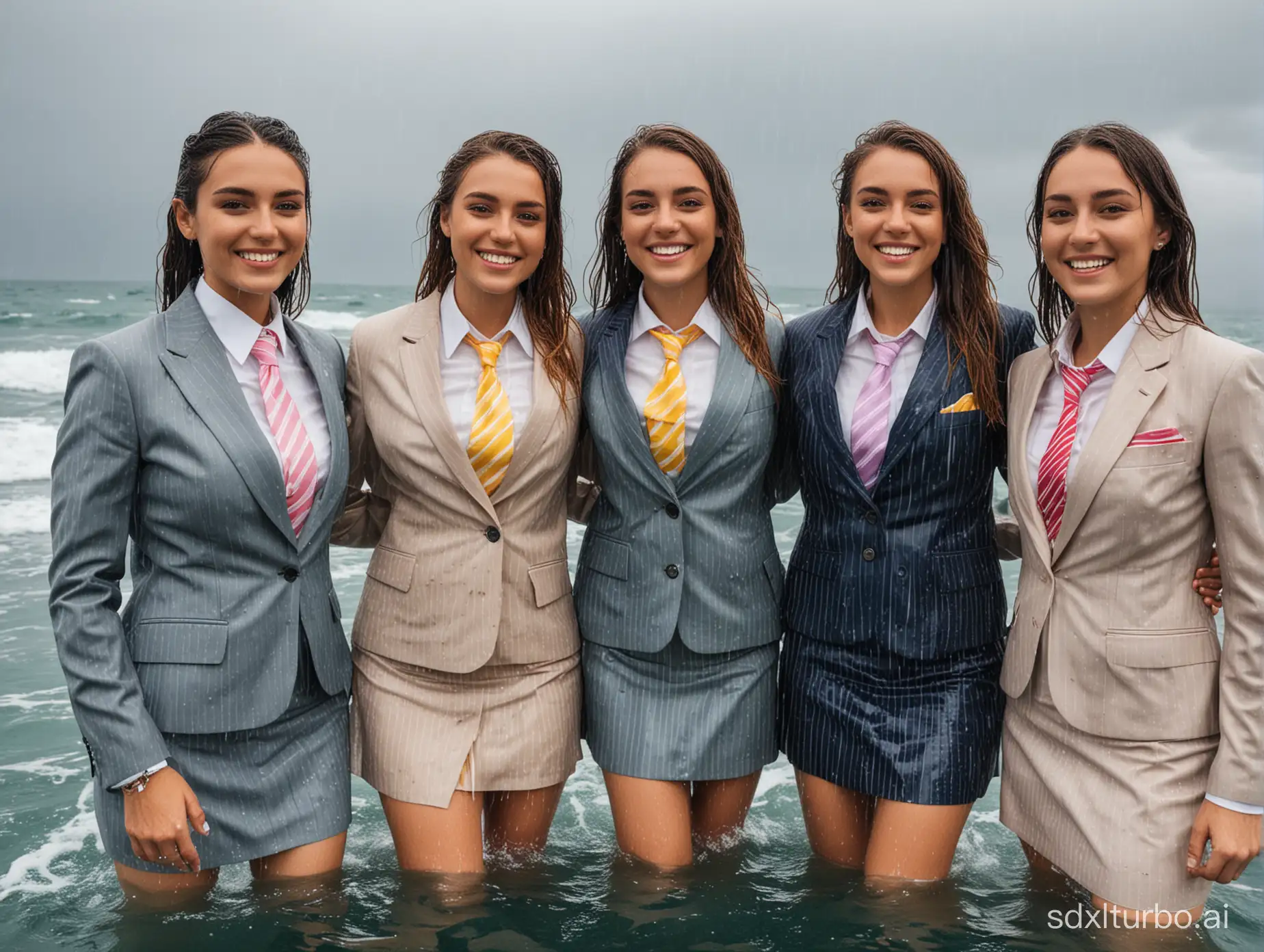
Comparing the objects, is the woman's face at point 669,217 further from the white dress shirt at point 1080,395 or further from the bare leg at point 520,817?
the bare leg at point 520,817

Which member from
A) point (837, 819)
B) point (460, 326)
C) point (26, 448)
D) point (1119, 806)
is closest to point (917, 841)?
point (837, 819)

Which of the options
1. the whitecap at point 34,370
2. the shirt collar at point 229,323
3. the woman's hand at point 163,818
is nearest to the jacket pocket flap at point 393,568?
the shirt collar at point 229,323

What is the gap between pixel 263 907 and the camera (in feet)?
11.7

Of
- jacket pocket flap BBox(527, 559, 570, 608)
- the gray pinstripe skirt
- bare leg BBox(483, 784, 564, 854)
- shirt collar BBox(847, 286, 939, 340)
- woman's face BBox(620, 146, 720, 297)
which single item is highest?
woman's face BBox(620, 146, 720, 297)

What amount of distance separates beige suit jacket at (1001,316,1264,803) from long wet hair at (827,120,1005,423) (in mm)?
420


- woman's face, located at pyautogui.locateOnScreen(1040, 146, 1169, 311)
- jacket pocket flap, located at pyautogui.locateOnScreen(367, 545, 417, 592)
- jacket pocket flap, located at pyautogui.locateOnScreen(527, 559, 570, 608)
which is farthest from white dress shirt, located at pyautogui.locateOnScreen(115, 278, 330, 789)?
woman's face, located at pyautogui.locateOnScreen(1040, 146, 1169, 311)

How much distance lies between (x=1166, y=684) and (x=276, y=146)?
286 cm

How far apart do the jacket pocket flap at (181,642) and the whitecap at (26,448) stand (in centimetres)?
1166

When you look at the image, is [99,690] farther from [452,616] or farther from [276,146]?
[276,146]

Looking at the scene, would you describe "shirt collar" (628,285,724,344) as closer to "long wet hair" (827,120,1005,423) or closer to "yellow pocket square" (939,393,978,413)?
"long wet hair" (827,120,1005,423)

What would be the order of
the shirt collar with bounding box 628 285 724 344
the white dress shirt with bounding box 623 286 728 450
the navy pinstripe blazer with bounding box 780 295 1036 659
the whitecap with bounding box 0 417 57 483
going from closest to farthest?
the navy pinstripe blazer with bounding box 780 295 1036 659
the white dress shirt with bounding box 623 286 728 450
the shirt collar with bounding box 628 285 724 344
the whitecap with bounding box 0 417 57 483

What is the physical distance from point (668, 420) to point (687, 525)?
1.09 ft

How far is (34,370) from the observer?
72.1 feet

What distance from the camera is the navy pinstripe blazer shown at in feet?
11.5
